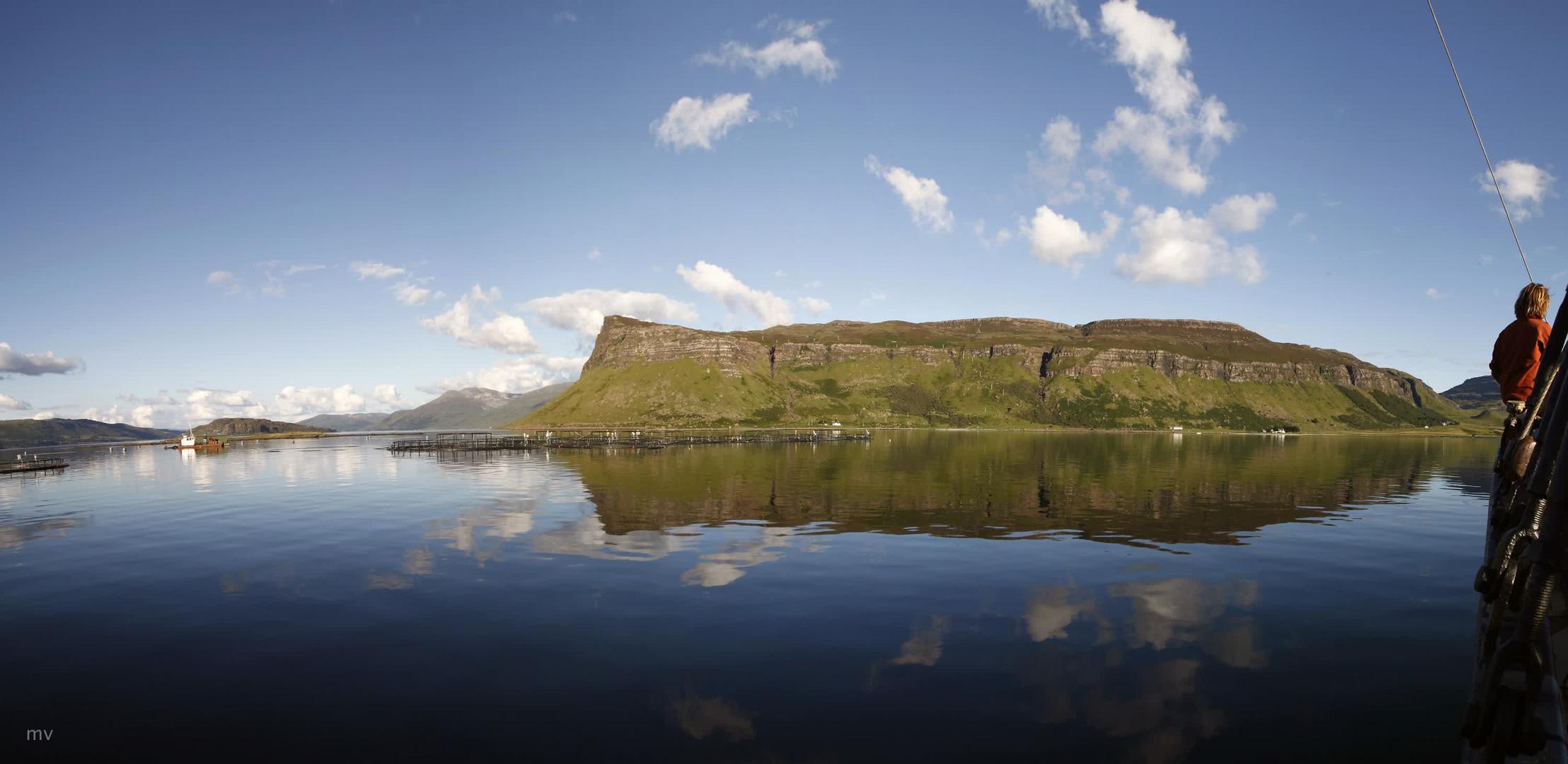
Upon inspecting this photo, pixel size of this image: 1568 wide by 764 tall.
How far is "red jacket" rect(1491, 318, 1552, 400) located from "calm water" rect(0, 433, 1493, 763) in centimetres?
809

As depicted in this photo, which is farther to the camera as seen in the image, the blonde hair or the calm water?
the calm water

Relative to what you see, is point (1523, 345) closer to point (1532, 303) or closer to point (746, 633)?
point (1532, 303)

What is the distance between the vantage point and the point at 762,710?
52.1ft

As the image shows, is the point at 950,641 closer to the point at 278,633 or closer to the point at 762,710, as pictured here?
the point at 762,710

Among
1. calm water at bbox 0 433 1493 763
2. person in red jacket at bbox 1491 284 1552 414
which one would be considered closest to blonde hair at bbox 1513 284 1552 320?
person in red jacket at bbox 1491 284 1552 414

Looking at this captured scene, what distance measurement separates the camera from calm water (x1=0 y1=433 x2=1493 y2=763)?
49.3 ft

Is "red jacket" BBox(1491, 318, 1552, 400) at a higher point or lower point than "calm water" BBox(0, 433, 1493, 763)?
higher

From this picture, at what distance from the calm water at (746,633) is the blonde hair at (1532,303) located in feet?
30.2

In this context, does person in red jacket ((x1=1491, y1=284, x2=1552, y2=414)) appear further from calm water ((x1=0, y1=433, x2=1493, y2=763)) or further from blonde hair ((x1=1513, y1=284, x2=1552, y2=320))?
calm water ((x1=0, y1=433, x2=1493, y2=763))

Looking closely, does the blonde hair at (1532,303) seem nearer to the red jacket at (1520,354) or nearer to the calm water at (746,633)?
the red jacket at (1520,354)

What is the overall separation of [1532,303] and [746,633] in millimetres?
19042

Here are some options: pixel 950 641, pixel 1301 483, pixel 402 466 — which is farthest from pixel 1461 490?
pixel 402 466

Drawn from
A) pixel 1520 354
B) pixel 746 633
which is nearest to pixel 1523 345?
pixel 1520 354

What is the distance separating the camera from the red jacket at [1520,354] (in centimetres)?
1082
